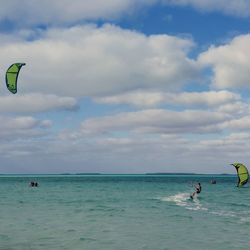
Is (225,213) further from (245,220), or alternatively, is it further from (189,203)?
(189,203)

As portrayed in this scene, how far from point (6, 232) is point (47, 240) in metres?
3.44

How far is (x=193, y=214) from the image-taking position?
1276 inches

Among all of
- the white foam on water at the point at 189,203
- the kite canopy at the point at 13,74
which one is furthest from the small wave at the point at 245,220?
the kite canopy at the point at 13,74

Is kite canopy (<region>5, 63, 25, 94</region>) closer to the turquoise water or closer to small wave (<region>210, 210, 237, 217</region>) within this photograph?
the turquoise water

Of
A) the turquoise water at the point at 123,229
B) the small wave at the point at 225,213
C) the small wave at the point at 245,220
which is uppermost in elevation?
the small wave at the point at 225,213

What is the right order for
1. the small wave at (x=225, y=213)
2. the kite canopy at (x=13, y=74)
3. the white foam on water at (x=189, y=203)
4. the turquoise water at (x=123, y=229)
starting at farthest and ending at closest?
the white foam on water at (x=189, y=203)
the small wave at (x=225, y=213)
the kite canopy at (x=13, y=74)
the turquoise water at (x=123, y=229)

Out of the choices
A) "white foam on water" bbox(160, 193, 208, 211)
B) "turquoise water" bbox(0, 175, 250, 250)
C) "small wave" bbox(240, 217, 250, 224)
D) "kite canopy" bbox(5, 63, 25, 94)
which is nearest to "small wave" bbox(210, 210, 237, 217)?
"turquoise water" bbox(0, 175, 250, 250)

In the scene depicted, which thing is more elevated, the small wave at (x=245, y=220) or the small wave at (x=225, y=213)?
the small wave at (x=225, y=213)

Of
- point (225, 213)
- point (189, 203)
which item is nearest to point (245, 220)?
point (225, 213)

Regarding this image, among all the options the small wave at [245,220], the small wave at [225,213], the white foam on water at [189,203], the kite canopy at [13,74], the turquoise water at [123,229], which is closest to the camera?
the turquoise water at [123,229]

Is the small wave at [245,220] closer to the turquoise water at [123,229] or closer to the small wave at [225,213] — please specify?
the turquoise water at [123,229]

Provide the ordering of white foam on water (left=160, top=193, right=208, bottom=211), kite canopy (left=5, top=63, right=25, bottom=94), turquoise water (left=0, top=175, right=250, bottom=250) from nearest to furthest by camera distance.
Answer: turquoise water (left=0, top=175, right=250, bottom=250), kite canopy (left=5, top=63, right=25, bottom=94), white foam on water (left=160, top=193, right=208, bottom=211)

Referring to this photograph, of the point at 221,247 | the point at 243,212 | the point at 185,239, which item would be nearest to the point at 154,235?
the point at 185,239

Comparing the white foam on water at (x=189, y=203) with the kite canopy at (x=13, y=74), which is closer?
the kite canopy at (x=13, y=74)
